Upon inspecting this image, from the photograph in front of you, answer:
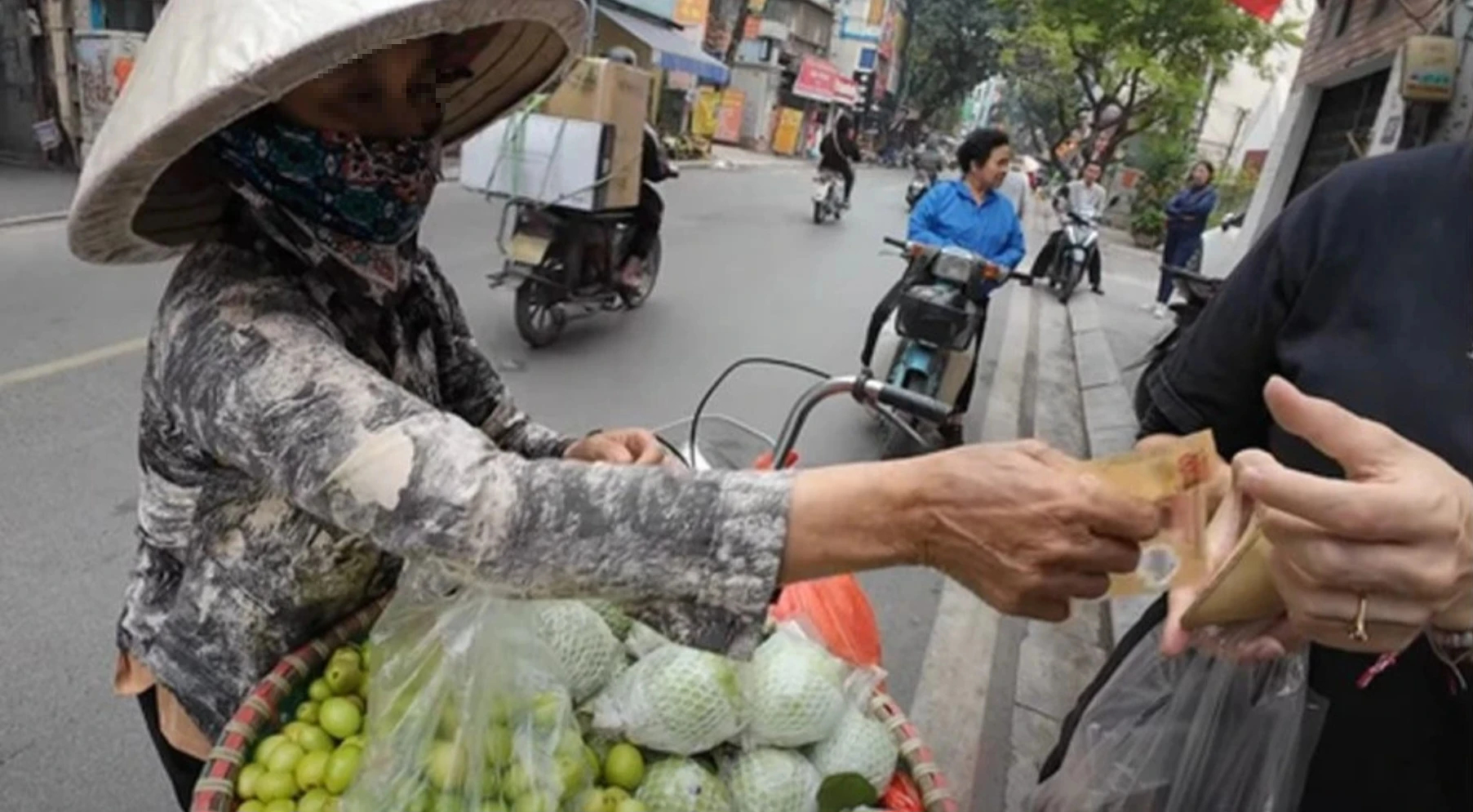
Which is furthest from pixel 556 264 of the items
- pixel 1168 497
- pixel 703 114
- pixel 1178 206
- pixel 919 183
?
pixel 703 114

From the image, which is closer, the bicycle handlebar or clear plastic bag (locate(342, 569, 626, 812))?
clear plastic bag (locate(342, 569, 626, 812))

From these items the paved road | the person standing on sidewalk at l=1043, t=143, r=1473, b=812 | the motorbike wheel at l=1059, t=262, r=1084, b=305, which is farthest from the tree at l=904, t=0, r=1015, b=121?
the person standing on sidewalk at l=1043, t=143, r=1473, b=812

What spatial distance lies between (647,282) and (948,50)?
130 feet

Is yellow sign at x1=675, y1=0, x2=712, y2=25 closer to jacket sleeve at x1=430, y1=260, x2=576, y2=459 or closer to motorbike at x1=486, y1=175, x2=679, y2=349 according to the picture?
motorbike at x1=486, y1=175, x2=679, y2=349

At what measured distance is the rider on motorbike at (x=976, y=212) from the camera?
17.9 feet

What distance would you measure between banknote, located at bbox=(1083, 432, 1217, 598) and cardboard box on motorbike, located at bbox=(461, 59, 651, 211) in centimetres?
524

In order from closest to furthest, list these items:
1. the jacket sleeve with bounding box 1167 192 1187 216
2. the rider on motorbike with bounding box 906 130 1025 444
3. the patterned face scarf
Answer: the patterned face scarf → the rider on motorbike with bounding box 906 130 1025 444 → the jacket sleeve with bounding box 1167 192 1187 216

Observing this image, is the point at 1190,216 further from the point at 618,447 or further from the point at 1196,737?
the point at 618,447

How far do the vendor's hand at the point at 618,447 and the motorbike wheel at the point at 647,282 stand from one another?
18.4ft

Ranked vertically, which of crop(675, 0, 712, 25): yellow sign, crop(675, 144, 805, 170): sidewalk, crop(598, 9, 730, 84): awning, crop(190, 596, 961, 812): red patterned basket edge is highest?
crop(675, 0, 712, 25): yellow sign

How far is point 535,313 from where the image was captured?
5.92 metres

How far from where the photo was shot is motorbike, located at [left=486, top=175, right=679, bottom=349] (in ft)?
19.3

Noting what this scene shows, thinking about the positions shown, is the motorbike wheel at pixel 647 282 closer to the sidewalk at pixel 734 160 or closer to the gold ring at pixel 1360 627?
the gold ring at pixel 1360 627

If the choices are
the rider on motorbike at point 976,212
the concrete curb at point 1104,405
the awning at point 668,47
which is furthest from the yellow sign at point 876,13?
the rider on motorbike at point 976,212
